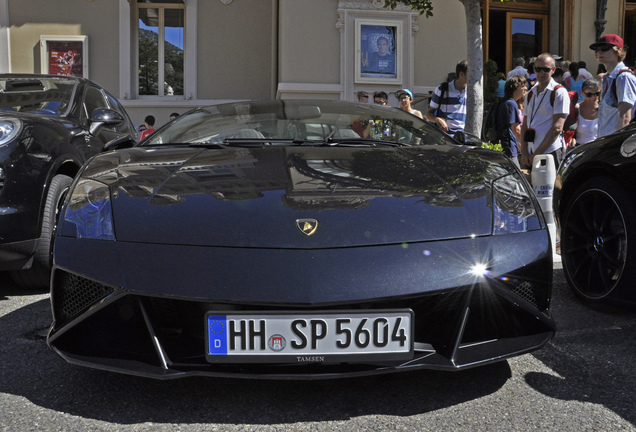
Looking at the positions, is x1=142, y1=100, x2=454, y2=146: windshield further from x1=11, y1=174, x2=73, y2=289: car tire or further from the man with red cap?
the man with red cap

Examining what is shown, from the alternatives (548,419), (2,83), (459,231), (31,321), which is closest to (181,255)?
(459,231)

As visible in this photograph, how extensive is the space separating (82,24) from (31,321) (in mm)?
11333

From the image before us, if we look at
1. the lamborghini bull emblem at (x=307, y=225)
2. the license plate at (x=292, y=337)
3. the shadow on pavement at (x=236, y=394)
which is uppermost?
the lamborghini bull emblem at (x=307, y=225)

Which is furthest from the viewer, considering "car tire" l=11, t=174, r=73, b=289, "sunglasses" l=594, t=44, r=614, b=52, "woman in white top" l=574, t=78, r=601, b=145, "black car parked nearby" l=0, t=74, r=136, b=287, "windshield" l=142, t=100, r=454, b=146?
"woman in white top" l=574, t=78, r=601, b=145

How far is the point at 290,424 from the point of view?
207 cm

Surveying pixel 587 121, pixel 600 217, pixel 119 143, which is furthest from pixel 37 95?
pixel 587 121

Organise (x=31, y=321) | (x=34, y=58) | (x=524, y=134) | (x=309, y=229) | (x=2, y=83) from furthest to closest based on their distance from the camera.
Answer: (x=34, y=58) → (x=524, y=134) → (x=2, y=83) → (x=31, y=321) → (x=309, y=229)

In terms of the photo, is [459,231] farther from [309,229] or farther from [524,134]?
[524,134]

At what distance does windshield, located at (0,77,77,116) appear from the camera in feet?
14.9

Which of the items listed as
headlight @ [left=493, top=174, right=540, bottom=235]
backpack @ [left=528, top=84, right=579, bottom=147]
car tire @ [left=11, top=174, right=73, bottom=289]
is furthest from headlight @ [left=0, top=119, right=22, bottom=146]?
backpack @ [left=528, top=84, right=579, bottom=147]

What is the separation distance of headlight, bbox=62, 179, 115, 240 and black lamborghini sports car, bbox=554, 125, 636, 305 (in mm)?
2309

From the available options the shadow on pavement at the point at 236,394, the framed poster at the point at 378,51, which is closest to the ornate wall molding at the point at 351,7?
the framed poster at the point at 378,51

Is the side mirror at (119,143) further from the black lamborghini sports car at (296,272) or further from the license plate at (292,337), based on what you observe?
the license plate at (292,337)

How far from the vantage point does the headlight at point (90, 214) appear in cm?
232
